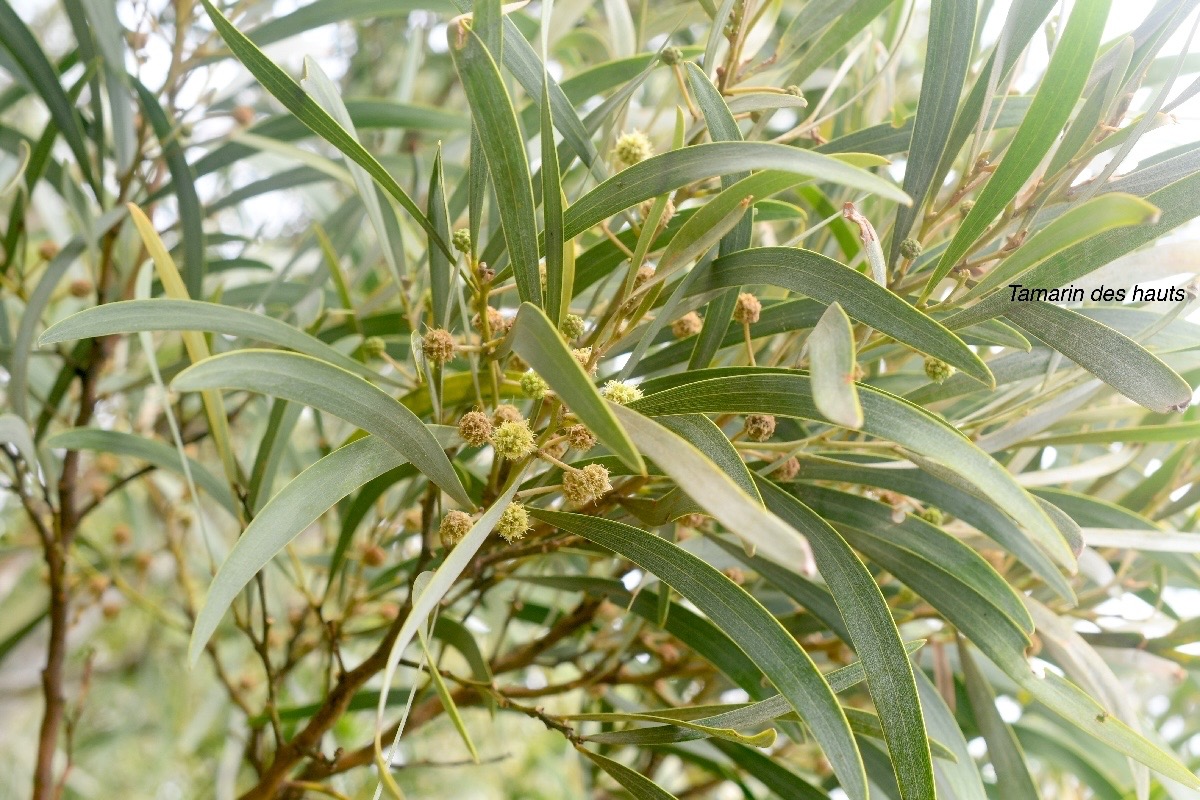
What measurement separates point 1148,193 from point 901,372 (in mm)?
248

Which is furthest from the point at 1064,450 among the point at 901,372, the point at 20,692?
the point at 20,692

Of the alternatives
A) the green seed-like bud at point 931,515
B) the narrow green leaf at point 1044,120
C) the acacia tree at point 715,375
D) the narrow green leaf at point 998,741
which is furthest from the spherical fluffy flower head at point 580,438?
the narrow green leaf at point 998,741

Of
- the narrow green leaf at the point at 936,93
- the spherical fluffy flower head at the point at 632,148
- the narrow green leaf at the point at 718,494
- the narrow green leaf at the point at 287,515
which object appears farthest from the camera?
the spherical fluffy flower head at the point at 632,148

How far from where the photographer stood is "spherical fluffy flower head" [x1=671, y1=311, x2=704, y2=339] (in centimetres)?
64

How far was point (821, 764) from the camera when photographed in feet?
3.89

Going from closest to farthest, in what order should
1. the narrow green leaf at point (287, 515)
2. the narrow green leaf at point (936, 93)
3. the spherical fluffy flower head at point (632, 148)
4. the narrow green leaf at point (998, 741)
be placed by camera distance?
the narrow green leaf at point (287, 515)
the narrow green leaf at point (936, 93)
the spherical fluffy flower head at point (632, 148)
the narrow green leaf at point (998, 741)

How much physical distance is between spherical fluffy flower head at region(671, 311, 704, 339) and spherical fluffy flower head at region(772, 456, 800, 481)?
0.11 metres

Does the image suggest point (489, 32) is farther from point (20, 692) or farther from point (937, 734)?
point (20, 692)

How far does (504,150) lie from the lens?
47 centimetres

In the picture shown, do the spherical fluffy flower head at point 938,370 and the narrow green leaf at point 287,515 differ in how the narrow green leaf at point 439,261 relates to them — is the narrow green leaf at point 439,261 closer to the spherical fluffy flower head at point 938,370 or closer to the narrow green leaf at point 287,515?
the narrow green leaf at point 287,515

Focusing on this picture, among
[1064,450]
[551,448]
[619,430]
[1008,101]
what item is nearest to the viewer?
[619,430]

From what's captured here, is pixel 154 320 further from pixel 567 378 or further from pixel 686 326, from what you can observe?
pixel 686 326

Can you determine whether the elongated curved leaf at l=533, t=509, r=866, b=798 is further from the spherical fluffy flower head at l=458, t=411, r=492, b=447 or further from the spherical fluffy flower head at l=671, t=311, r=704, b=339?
the spherical fluffy flower head at l=671, t=311, r=704, b=339

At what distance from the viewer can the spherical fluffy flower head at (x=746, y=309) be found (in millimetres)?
585
